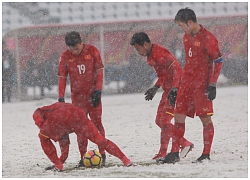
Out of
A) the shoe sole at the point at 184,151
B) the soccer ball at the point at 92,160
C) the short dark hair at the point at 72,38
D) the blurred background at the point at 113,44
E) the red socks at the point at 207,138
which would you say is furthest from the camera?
the blurred background at the point at 113,44

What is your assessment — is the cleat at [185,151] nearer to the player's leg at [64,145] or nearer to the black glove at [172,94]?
the black glove at [172,94]

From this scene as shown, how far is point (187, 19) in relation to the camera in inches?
252

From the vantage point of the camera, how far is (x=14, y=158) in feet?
26.0

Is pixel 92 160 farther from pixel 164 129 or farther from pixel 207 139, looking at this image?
pixel 207 139

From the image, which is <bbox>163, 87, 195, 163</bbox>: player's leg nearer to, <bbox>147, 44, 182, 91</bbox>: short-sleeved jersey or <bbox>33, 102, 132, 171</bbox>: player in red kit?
<bbox>147, 44, 182, 91</bbox>: short-sleeved jersey

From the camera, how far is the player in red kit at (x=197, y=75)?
6355mm

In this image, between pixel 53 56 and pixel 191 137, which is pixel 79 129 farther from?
pixel 53 56

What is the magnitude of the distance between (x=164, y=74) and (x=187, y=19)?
84cm

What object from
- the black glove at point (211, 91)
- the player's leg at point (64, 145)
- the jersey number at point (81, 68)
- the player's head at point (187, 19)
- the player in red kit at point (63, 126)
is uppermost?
the player's head at point (187, 19)

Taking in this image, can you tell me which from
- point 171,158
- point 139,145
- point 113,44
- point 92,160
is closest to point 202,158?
point 171,158

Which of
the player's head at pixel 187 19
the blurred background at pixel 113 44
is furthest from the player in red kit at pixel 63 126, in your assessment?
the blurred background at pixel 113 44

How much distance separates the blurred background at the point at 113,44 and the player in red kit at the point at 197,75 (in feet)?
Answer: 49.0

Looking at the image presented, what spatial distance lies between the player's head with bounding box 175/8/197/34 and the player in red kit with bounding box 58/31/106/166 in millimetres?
1192

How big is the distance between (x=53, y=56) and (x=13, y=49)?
62.5 inches
